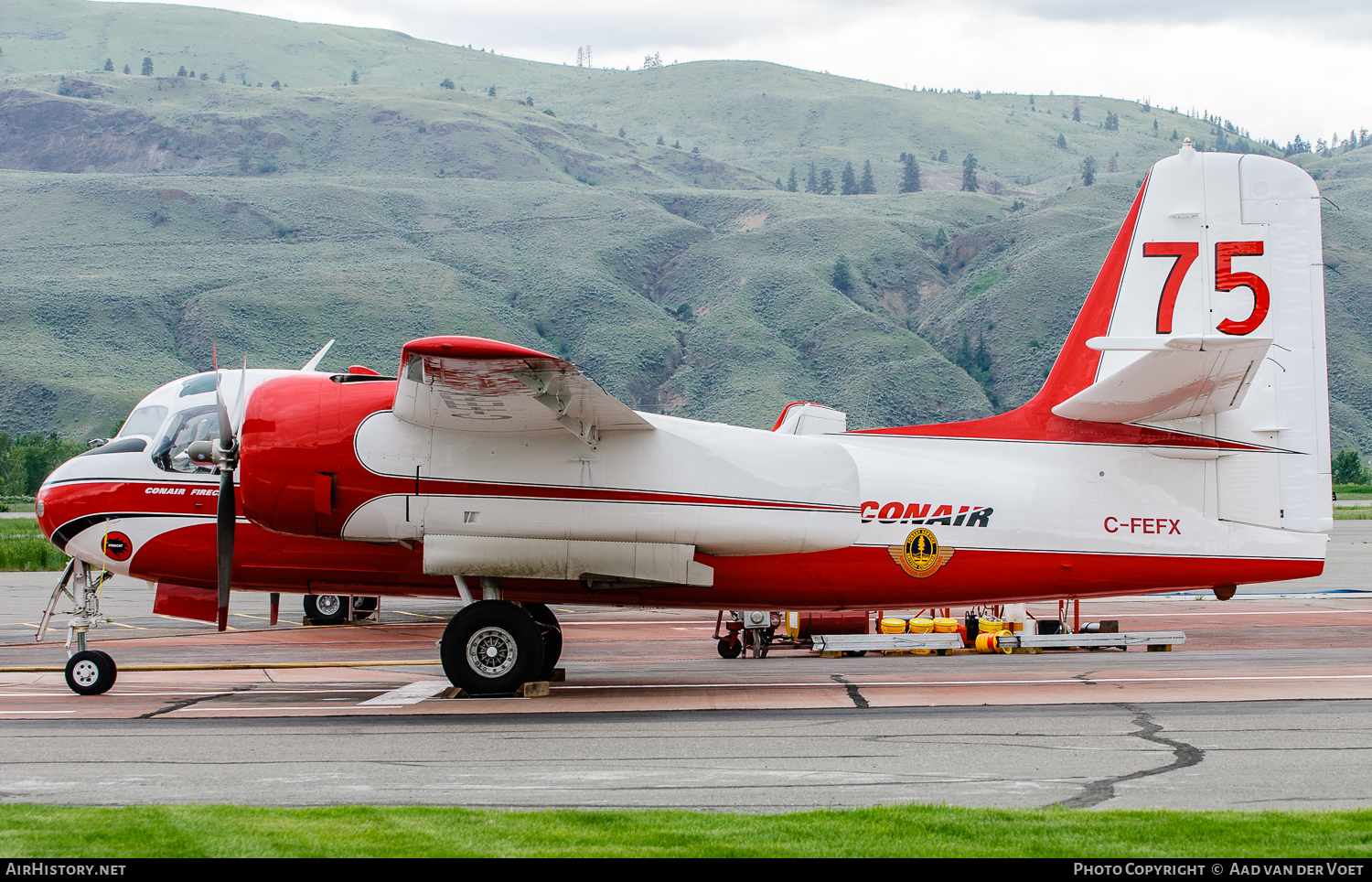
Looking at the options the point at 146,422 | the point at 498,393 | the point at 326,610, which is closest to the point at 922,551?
the point at 498,393

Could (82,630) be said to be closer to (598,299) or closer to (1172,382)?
(1172,382)

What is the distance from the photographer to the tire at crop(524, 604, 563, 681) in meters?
14.8

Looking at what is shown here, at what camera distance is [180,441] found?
14.3 metres

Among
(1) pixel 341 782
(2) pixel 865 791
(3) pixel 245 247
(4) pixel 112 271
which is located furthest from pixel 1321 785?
(3) pixel 245 247

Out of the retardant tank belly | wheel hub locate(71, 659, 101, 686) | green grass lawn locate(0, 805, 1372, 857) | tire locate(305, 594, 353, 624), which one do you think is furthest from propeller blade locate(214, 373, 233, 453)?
tire locate(305, 594, 353, 624)

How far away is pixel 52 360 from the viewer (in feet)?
422

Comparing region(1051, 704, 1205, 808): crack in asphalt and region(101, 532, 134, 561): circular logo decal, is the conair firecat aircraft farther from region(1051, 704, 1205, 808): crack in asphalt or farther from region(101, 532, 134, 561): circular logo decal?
region(1051, 704, 1205, 808): crack in asphalt

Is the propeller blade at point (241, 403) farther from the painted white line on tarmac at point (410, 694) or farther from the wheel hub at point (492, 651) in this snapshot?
the wheel hub at point (492, 651)

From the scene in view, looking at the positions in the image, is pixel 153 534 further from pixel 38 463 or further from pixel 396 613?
pixel 38 463

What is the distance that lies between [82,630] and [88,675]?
592 mm

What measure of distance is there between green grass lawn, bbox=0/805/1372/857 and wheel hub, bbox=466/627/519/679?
5.35m

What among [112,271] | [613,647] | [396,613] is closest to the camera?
[613,647]

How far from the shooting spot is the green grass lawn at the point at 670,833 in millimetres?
6652
